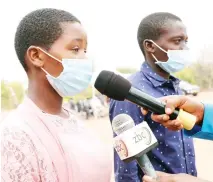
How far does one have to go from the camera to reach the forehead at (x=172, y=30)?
184 cm

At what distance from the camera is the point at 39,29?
1.17 m

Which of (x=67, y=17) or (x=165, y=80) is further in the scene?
(x=165, y=80)

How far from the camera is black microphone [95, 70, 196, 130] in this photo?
0.86 metres

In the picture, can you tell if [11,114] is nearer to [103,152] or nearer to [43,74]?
[43,74]

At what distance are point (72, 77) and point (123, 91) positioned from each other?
423 millimetres

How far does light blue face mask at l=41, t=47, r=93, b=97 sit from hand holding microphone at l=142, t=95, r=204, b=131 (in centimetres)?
31

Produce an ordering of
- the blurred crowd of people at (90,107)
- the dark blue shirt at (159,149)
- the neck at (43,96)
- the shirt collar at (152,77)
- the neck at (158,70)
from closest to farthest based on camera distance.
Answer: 1. the neck at (43,96)
2. the dark blue shirt at (159,149)
3. the shirt collar at (152,77)
4. the neck at (158,70)
5. the blurred crowd of people at (90,107)

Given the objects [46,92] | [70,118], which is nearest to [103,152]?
[70,118]

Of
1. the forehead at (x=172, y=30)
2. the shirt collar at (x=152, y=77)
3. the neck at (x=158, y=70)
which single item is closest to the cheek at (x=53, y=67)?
the shirt collar at (x=152, y=77)

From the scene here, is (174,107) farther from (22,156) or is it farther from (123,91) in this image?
(22,156)

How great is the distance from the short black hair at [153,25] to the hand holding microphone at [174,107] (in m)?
0.66

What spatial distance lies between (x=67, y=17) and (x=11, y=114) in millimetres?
393

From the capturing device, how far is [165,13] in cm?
193

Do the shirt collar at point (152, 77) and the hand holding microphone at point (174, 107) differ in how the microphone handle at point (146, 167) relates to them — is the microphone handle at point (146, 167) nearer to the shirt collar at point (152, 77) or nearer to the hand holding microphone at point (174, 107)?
the hand holding microphone at point (174, 107)
